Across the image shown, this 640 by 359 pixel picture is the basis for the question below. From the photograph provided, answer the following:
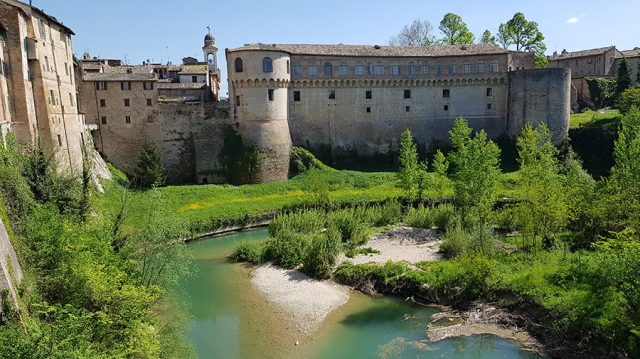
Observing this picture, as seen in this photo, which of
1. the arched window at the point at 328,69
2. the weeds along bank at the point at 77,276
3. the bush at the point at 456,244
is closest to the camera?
the weeds along bank at the point at 77,276

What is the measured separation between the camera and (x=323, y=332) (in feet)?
66.1

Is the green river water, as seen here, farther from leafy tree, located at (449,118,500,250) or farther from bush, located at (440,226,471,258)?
leafy tree, located at (449,118,500,250)

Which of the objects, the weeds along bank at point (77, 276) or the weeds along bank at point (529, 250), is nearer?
the weeds along bank at point (77, 276)

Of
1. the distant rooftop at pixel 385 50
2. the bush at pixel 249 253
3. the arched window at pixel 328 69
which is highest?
the distant rooftop at pixel 385 50

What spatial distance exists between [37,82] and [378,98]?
2761cm

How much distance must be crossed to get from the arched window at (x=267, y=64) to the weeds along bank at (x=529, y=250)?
46.0ft

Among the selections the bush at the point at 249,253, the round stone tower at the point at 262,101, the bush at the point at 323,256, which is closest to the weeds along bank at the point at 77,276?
the bush at the point at 323,256

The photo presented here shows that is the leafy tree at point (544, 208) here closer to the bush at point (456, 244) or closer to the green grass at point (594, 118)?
the bush at point (456, 244)

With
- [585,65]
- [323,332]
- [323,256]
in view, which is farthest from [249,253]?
[585,65]

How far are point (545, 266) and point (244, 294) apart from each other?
13390 mm

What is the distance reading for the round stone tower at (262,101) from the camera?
40906 millimetres

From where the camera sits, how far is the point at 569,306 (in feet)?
61.9

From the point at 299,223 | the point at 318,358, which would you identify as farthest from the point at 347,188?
the point at 318,358

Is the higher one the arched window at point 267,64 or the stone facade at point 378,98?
the arched window at point 267,64
